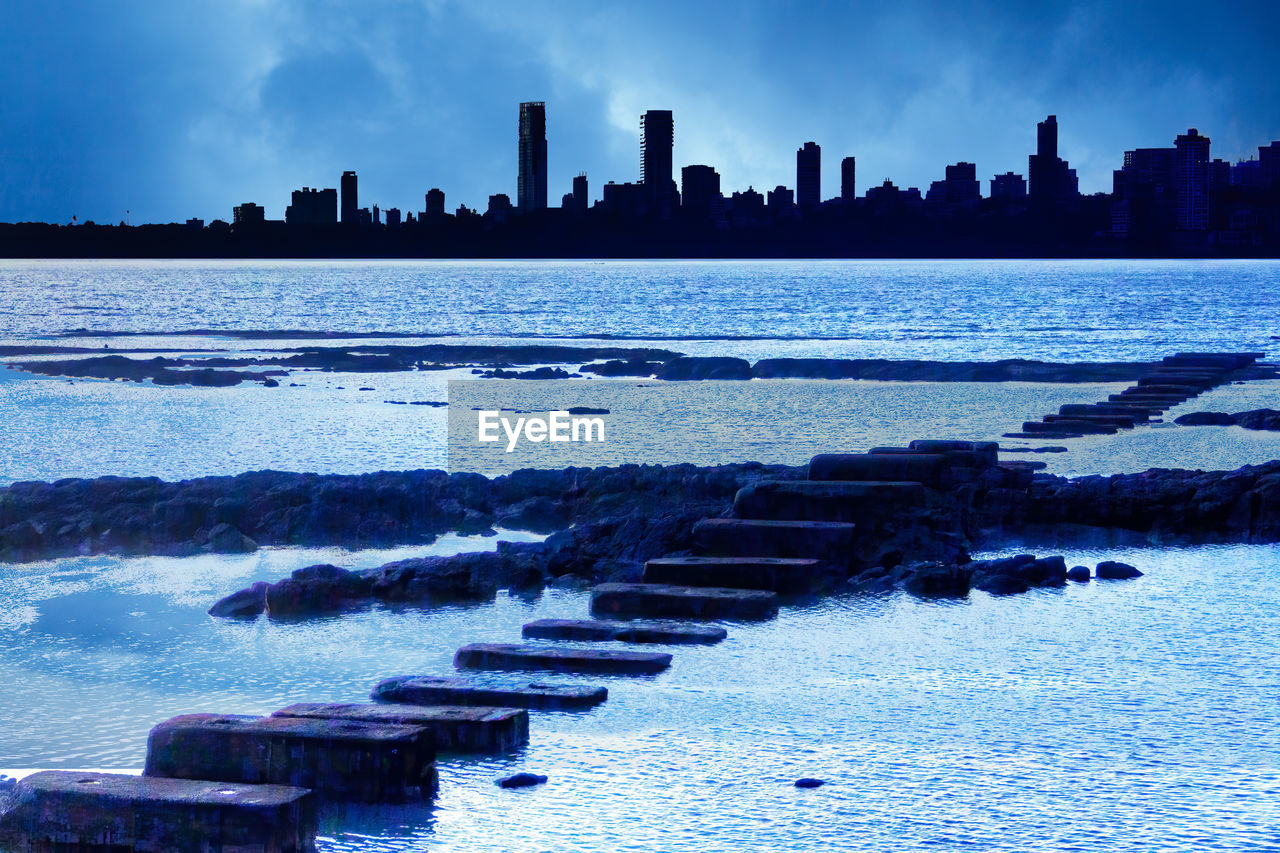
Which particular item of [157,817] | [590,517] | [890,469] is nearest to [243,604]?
[590,517]

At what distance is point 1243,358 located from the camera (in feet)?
128

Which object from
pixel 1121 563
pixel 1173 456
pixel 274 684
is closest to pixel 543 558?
pixel 274 684

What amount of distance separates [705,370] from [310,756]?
32.6m

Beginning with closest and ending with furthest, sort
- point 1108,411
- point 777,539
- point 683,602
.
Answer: point 683,602, point 777,539, point 1108,411

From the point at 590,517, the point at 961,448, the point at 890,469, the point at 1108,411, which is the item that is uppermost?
the point at 1108,411

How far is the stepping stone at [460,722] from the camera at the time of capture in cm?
691

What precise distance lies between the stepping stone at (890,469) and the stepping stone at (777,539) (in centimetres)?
126

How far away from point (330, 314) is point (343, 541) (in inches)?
3275

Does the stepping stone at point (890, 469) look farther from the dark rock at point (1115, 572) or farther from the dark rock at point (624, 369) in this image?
the dark rock at point (624, 369)

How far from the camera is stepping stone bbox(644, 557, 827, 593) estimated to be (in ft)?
35.1

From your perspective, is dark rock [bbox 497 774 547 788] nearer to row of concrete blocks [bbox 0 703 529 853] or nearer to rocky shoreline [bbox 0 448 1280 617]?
row of concrete blocks [bbox 0 703 529 853]

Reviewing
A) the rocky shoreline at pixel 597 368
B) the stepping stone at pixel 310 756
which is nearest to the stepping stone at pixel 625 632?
the stepping stone at pixel 310 756

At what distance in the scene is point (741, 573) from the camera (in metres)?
10.8

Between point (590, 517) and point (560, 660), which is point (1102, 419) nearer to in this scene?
point (590, 517)
